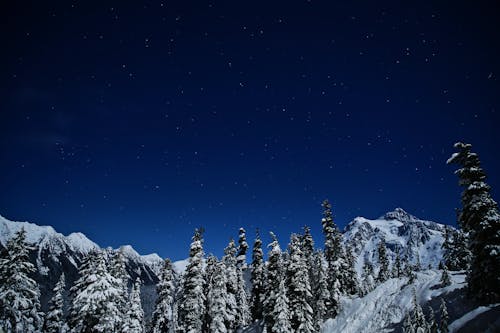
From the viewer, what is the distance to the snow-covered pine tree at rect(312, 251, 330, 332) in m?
47.2

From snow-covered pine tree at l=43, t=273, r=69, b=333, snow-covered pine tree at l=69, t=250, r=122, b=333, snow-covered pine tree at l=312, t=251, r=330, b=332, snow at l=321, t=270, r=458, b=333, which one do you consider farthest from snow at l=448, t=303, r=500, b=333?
snow-covered pine tree at l=43, t=273, r=69, b=333

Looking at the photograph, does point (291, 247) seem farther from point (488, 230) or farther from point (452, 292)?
point (488, 230)

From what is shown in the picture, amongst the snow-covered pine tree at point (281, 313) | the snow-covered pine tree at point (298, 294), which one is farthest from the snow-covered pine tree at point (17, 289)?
the snow-covered pine tree at point (298, 294)

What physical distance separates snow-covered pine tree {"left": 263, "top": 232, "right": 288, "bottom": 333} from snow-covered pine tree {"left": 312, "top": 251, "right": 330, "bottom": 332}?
8.49m

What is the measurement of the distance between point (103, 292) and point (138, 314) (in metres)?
23.9

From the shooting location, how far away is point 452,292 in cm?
3150

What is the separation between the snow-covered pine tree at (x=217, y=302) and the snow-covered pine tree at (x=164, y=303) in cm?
736

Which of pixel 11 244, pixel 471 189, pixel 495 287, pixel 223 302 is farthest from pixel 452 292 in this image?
pixel 11 244

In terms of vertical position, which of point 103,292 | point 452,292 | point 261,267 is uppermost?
point 261,267

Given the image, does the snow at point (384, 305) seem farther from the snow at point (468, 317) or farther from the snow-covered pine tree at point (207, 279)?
the snow-covered pine tree at point (207, 279)

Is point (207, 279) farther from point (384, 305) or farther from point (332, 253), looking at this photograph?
point (384, 305)

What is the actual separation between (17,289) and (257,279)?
30.4m

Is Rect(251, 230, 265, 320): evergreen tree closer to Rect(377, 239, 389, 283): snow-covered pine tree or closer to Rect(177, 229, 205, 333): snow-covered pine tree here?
Rect(177, 229, 205, 333): snow-covered pine tree

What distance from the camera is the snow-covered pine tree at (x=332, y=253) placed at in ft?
159
